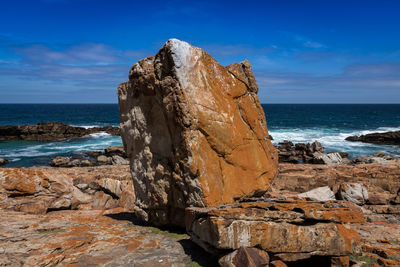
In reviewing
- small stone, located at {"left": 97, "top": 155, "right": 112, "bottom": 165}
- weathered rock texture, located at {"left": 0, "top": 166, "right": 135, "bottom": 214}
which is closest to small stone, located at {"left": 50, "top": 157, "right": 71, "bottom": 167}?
small stone, located at {"left": 97, "top": 155, "right": 112, "bottom": 165}

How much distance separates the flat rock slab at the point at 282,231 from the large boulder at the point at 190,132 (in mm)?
1274

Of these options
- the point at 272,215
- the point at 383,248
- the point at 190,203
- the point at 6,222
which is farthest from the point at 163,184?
the point at 383,248

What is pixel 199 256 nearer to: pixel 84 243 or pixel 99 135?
pixel 84 243

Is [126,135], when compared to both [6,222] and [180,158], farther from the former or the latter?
[6,222]

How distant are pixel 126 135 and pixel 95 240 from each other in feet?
10.1

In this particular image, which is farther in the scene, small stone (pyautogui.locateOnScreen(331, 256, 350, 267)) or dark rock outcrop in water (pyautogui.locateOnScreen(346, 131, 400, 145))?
dark rock outcrop in water (pyautogui.locateOnScreen(346, 131, 400, 145))

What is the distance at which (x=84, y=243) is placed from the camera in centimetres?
600

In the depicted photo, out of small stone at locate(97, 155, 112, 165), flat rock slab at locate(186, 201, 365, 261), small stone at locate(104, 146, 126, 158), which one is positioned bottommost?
small stone at locate(97, 155, 112, 165)

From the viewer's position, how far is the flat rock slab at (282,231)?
4.89 metres

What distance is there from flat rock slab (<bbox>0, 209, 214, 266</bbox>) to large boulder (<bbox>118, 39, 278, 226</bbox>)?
96cm

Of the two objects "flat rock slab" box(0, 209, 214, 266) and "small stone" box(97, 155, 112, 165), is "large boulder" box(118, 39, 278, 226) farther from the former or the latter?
"small stone" box(97, 155, 112, 165)

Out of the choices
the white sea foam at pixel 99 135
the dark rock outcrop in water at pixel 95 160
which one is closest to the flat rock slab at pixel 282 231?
the dark rock outcrop in water at pixel 95 160

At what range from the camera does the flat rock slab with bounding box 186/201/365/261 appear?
4895 mm

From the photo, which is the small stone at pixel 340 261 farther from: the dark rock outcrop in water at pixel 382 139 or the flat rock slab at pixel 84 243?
the dark rock outcrop in water at pixel 382 139
